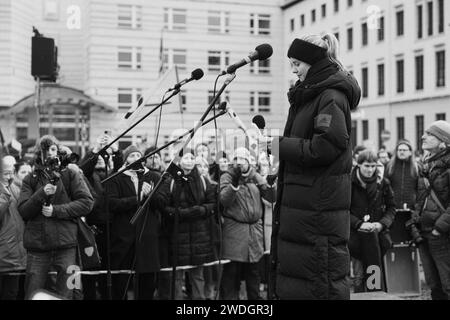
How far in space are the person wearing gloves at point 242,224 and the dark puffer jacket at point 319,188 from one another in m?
4.65

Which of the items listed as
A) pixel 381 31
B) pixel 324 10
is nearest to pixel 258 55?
pixel 381 31

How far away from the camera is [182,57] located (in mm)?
49594

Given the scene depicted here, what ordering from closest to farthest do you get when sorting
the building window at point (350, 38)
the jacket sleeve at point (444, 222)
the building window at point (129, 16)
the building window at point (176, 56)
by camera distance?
the jacket sleeve at point (444, 222), the building window at point (129, 16), the building window at point (350, 38), the building window at point (176, 56)

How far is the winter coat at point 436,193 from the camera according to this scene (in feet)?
27.3

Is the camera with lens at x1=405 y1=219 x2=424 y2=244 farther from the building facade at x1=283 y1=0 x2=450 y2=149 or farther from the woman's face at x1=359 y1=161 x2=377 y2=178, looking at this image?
the building facade at x1=283 y1=0 x2=450 y2=149

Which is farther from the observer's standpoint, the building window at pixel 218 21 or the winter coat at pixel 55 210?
the building window at pixel 218 21

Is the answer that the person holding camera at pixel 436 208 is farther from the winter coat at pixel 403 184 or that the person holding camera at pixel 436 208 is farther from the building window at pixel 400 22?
the building window at pixel 400 22

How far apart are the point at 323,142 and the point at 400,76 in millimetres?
42029

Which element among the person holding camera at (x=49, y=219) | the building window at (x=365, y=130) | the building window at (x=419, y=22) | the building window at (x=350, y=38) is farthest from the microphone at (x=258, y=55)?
the building window at (x=365, y=130)

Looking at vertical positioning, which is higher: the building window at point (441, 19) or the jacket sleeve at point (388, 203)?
the building window at point (441, 19)

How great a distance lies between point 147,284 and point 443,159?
3.90 m

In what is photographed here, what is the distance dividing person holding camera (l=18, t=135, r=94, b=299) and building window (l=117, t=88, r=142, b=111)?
3764cm
